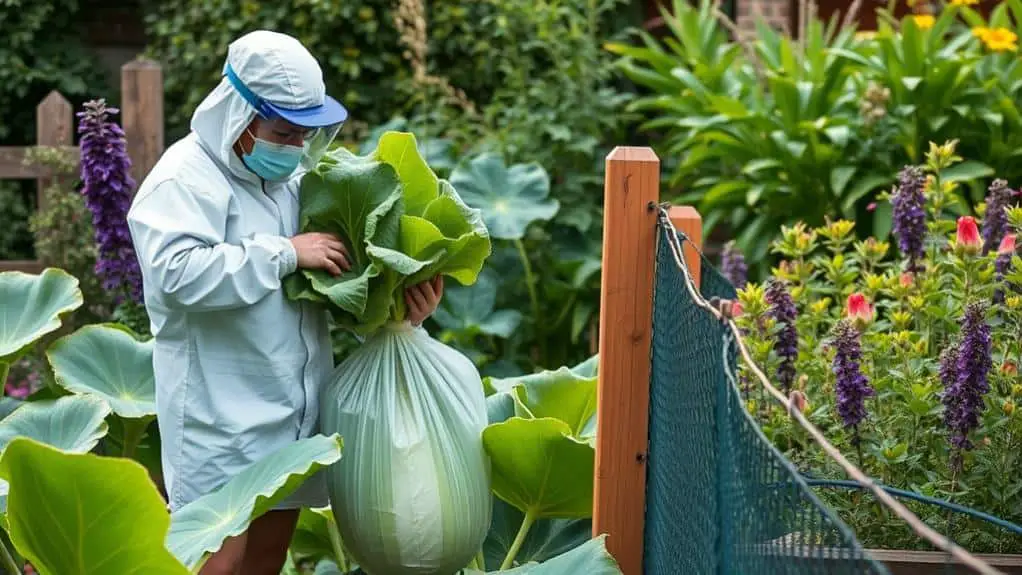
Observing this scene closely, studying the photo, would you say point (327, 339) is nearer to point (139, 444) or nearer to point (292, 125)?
point (292, 125)

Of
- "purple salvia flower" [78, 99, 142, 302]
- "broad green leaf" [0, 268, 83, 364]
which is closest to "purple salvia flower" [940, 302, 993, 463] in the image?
"broad green leaf" [0, 268, 83, 364]

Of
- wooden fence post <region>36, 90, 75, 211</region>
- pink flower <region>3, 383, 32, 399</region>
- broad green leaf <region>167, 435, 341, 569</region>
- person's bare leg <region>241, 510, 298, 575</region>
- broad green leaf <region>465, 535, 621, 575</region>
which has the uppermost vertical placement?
wooden fence post <region>36, 90, 75, 211</region>

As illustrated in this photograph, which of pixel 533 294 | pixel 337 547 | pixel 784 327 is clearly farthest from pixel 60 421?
pixel 533 294

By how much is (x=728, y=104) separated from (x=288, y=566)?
303 centimetres

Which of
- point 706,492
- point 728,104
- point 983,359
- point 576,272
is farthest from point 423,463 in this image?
point 728,104

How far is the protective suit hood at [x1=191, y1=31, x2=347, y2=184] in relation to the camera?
9.00 feet

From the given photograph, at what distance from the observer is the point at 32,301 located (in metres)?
3.70

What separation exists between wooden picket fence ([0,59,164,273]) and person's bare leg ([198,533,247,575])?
8.21ft

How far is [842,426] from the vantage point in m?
2.88

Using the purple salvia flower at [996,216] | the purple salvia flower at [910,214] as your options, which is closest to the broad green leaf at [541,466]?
the purple salvia flower at [910,214]

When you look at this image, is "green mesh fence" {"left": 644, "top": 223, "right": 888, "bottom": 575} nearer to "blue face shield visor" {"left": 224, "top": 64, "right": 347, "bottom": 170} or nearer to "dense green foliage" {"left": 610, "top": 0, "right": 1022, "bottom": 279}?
"blue face shield visor" {"left": 224, "top": 64, "right": 347, "bottom": 170}

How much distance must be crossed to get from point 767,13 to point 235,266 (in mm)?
5794

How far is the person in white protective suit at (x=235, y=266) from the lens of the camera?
2.73 m

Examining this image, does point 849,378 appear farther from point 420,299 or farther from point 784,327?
point 420,299
